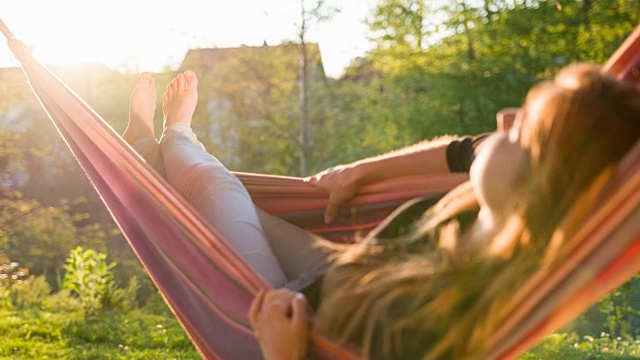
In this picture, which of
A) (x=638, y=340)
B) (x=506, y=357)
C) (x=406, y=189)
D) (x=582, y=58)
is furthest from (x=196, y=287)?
(x=582, y=58)

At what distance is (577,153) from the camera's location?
1495 mm

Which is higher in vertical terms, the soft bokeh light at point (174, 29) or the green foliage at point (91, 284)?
the soft bokeh light at point (174, 29)

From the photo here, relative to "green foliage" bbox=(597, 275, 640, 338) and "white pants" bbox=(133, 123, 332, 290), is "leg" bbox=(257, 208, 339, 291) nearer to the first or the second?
"white pants" bbox=(133, 123, 332, 290)

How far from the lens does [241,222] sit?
227 cm

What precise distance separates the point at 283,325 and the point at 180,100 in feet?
4.19

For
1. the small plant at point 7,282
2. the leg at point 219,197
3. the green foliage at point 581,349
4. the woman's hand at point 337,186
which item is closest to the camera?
the leg at point 219,197

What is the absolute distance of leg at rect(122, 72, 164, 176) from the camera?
2634 millimetres

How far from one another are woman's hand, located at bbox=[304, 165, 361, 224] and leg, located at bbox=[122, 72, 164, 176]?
45 centimetres

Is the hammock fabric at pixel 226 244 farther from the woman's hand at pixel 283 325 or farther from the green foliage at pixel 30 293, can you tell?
the green foliage at pixel 30 293

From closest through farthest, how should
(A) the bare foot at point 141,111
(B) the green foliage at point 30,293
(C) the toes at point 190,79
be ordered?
(A) the bare foot at point 141,111 < (C) the toes at point 190,79 < (B) the green foliage at point 30,293

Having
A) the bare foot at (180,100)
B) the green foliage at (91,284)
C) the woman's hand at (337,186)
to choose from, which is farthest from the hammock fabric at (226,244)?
the green foliage at (91,284)

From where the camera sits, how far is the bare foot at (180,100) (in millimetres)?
2797

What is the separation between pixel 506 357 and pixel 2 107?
8839 millimetres

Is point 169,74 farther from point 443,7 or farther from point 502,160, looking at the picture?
point 502,160
